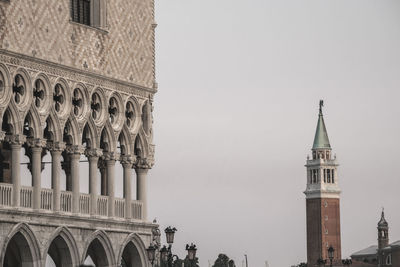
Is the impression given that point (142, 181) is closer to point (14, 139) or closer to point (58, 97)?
point (58, 97)

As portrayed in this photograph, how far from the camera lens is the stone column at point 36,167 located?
48.2m

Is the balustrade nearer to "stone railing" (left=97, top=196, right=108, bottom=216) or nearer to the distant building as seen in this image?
"stone railing" (left=97, top=196, right=108, bottom=216)

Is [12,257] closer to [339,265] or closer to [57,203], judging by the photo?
[57,203]

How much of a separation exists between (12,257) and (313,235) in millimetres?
138358

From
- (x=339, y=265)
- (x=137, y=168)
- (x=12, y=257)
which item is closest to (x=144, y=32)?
(x=137, y=168)

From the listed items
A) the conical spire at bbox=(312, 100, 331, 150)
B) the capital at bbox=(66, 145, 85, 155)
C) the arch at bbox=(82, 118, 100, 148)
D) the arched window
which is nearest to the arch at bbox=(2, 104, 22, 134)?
the capital at bbox=(66, 145, 85, 155)

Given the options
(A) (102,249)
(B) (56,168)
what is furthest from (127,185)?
(B) (56,168)

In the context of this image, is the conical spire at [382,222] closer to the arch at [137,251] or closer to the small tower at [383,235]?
the small tower at [383,235]

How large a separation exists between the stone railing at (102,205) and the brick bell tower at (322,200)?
426 ft

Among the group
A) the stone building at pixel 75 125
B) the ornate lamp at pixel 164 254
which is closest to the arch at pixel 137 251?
the stone building at pixel 75 125

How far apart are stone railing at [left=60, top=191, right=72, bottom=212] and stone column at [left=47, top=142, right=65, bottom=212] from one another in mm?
370

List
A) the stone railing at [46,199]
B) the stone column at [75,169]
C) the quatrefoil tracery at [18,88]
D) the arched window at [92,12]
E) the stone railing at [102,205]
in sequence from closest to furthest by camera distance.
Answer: the quatrefoil tracery at [18,88]
the stone railing at [46,199]
the stone column at [75,169]
the stone railing at [102,205]
the arched window at [92,12]

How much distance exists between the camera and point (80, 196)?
50438 mm

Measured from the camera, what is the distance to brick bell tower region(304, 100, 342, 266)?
18600cm
